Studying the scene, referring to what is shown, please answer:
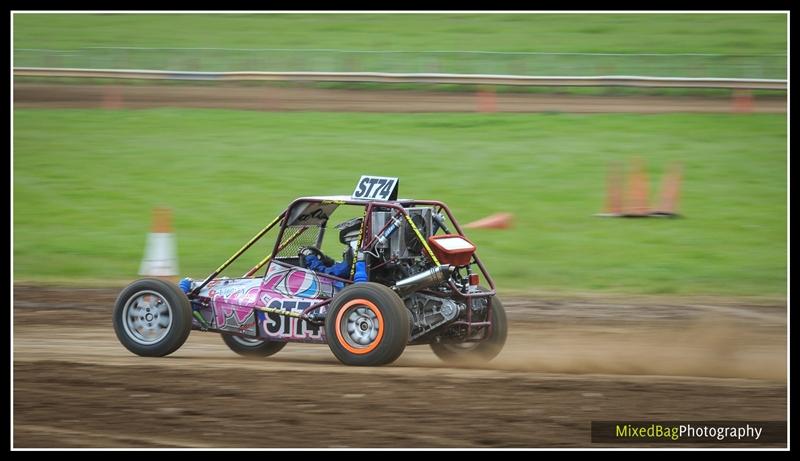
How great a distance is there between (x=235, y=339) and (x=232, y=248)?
6380 millimetres

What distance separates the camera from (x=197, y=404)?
9.66m

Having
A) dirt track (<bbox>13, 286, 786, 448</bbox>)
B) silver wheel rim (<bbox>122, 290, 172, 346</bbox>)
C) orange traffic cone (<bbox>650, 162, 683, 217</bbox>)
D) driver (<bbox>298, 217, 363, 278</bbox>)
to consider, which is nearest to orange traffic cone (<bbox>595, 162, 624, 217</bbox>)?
orange traffic cone (<bbox>650, 162, 683, 217</bbox>)

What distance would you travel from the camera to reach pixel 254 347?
12234mm

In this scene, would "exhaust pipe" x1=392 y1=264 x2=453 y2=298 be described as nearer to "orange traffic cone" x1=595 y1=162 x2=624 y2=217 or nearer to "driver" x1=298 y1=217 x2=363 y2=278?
"driver" x1=298 y1=217 x2=363 y2=278

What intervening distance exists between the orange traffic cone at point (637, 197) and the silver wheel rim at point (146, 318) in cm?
1069

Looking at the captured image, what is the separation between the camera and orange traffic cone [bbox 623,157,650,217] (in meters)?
20.2

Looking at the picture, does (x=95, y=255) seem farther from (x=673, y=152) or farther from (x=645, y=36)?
(x=645, y=36)

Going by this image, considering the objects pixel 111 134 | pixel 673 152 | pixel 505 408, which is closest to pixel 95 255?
pixel 111 134

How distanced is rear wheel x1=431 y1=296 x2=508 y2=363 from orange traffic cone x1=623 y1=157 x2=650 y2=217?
9115mm

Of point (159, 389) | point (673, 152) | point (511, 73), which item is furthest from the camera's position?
point (511, 73)

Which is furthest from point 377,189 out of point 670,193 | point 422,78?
point 422,78

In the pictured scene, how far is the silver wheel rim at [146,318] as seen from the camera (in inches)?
451

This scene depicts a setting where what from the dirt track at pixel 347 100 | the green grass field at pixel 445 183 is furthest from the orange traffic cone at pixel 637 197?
the dirt track at pixel 347 100

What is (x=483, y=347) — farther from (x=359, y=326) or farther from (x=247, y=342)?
(x=247, y=342)
